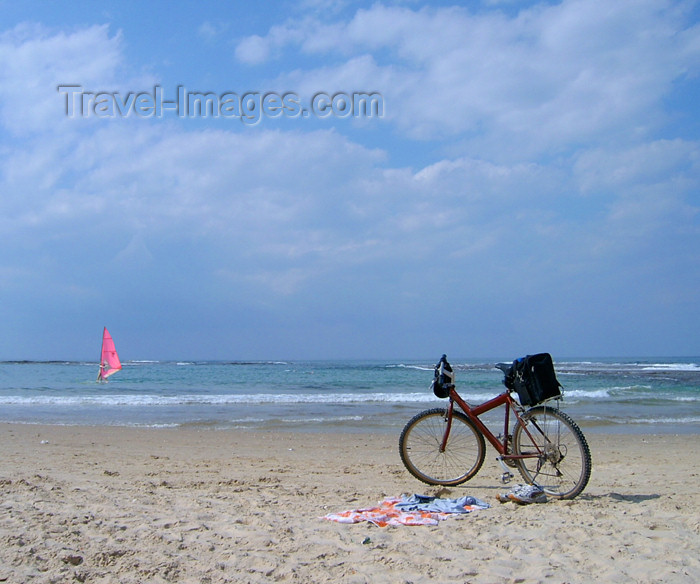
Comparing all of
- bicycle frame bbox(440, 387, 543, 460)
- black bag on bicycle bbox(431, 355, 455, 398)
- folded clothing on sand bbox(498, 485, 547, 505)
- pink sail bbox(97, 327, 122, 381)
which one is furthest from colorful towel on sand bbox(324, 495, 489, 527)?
pink sail bbox(97, 327, 122, 381)

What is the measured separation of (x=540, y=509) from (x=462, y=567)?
1.55 meters

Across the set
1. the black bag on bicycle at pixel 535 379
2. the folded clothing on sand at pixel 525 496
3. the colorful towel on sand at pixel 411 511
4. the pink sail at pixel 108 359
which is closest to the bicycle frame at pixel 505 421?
the black bag on bicycle at pixel 535 379

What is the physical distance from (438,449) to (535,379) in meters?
1.24

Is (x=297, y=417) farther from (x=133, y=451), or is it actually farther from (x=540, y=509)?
(x=540, y=509)

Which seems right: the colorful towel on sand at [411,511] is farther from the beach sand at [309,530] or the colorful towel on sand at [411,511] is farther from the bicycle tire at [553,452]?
the bicycle tire at [553,452]

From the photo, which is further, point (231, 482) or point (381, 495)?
point (231, 482)

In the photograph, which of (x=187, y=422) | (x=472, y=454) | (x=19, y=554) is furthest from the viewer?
(x=187, y=422)

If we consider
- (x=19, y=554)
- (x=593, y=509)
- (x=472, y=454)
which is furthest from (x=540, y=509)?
(x=19, y=554)

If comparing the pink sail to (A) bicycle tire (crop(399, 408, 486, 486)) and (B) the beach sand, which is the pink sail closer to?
(B) the beach sand

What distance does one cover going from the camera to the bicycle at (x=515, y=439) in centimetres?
496

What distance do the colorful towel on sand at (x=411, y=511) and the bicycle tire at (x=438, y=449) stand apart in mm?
722

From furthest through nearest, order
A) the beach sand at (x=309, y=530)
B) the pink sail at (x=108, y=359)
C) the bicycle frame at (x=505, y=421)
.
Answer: the pink sail at (x=108, y=359), the bicycle frame at (x=505, y=421), the beach sand at (x=309, y=530)

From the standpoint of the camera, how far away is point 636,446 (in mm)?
8867

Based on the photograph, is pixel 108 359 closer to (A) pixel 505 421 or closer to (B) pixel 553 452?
(A) pixel 505 421
